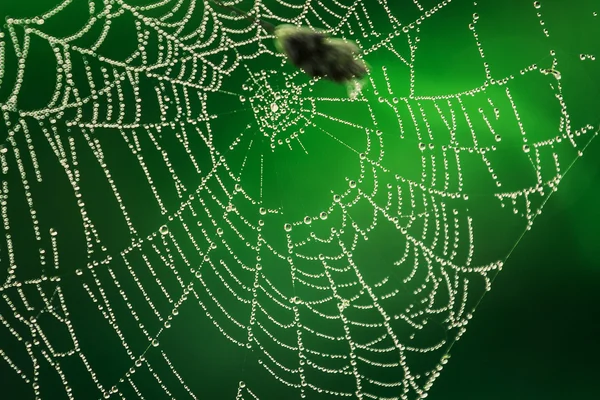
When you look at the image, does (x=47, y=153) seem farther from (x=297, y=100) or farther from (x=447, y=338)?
(x=447, y=338)

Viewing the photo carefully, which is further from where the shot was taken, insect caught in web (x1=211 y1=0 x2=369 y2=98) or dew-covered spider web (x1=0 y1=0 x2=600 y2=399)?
dew-covered spider web (x1=0 y1=0 x2=600 y2=399)

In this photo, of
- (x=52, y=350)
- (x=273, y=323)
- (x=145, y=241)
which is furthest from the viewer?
(x=273, y=323)

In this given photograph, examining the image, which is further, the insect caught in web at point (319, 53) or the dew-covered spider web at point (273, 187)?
the dew-covered spider web at point (273, 187)

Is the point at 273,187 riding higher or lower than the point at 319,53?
lower

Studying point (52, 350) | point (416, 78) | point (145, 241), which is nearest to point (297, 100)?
point (416, 78)
